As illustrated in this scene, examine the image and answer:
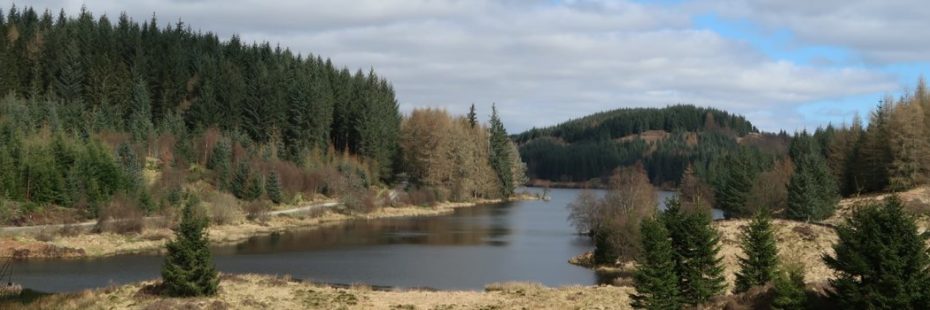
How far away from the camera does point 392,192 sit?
4697 inches

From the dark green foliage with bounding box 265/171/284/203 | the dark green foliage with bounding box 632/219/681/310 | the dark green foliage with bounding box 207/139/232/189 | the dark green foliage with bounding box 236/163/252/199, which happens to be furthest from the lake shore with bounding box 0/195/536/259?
the dark green foliage with bounding box 632/219/681/310

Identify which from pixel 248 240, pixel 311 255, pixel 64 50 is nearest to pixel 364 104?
pixel 64 50

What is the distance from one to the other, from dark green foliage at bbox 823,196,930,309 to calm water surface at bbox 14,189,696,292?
26228 mm

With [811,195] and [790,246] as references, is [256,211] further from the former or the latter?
[811,195]

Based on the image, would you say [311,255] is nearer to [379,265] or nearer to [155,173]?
[379,265]

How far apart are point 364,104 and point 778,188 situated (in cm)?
Result: 6867

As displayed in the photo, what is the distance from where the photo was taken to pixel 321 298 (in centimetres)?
3912

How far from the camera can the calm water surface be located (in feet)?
160

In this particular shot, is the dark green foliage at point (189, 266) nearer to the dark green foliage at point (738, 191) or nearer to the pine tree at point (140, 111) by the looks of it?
the dark green foliage at point (738, 191)

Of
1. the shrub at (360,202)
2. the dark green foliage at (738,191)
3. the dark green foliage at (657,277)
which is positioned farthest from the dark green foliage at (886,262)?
the shrub at (360,202)

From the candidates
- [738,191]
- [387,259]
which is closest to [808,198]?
[738,191]

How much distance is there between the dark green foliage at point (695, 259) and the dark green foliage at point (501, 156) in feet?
372

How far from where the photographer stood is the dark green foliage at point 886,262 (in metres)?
22.4

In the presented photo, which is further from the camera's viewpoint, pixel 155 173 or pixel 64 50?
pixel 64 50
